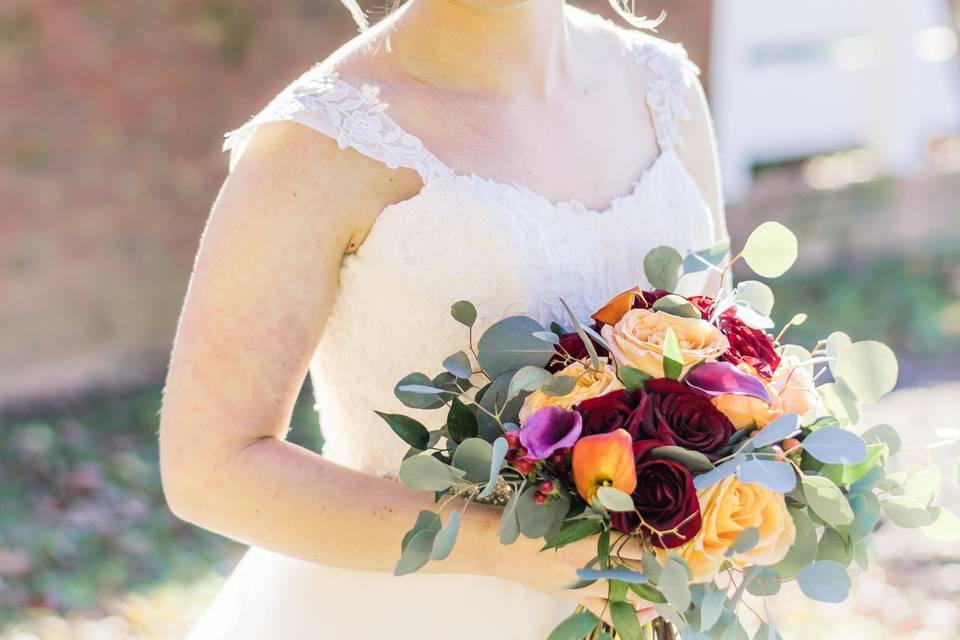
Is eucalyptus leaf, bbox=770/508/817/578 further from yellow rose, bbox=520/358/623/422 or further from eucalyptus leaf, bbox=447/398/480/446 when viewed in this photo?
eucalyptus leaf, bbox=447/398/480/446

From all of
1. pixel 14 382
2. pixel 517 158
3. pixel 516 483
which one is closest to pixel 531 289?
pixel 517 158

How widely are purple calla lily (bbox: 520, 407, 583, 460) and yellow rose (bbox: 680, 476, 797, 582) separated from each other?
190 mm

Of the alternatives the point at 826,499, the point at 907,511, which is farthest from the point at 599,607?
the point at 907,511

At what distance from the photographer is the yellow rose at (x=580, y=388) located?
5.45ft

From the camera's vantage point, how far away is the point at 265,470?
6.06 feet

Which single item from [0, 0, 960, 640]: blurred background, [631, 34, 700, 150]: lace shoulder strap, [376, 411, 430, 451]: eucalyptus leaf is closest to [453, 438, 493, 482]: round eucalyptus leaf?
[376, 411, 430, 451]: eucalyptus leaf

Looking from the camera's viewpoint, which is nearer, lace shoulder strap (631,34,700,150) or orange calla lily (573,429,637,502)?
orange calla lily (573,429,637,502)

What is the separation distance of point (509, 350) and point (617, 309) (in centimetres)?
18

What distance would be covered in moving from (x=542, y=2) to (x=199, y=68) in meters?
4.92

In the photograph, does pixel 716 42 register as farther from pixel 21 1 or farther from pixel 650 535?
pixel 650 535

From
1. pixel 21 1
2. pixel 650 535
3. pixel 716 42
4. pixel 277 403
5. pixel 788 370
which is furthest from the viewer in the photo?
pixel 716 42

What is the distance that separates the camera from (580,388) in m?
1.68

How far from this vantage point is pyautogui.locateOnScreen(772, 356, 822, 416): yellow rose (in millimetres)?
1698

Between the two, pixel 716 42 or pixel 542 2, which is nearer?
pixel 542 2
